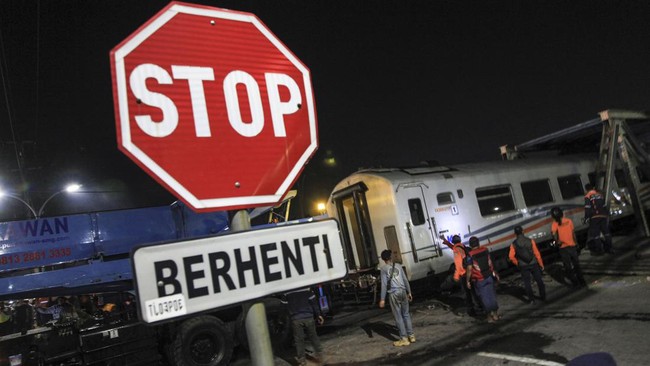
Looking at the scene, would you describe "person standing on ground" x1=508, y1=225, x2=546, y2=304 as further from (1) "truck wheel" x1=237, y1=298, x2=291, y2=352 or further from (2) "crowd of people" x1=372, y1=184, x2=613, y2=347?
(1) "truck wheel" x1=237, y1=298, x2=291, y2=352

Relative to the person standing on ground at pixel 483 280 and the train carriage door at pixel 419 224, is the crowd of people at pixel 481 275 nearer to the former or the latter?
the person standing on ground at pixel 483 280

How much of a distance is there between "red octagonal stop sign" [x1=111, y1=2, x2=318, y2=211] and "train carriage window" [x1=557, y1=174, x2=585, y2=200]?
543 inches

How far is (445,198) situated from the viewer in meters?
10.8

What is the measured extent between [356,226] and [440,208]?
2506 mm

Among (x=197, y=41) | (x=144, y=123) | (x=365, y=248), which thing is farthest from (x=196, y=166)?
(x=365, y=248)

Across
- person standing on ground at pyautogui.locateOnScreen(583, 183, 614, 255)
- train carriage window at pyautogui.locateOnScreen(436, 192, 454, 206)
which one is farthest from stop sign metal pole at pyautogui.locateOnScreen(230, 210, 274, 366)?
person standing on ground at pyautogui.locateOnScreen(583, 183, 614, 255)

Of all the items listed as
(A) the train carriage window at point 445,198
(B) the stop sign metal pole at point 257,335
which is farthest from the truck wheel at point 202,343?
(B) the stop sign metal pole at point 257,335

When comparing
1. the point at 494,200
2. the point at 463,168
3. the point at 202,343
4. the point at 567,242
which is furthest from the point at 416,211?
the point at 202,343

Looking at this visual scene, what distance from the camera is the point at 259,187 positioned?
1.59m

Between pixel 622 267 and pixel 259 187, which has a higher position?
pixel 259 187

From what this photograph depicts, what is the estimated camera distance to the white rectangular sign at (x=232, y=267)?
1.30 m

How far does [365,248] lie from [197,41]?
392 inches

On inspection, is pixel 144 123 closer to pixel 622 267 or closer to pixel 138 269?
pixel 138 269

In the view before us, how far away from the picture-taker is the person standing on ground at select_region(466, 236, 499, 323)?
7594mm
